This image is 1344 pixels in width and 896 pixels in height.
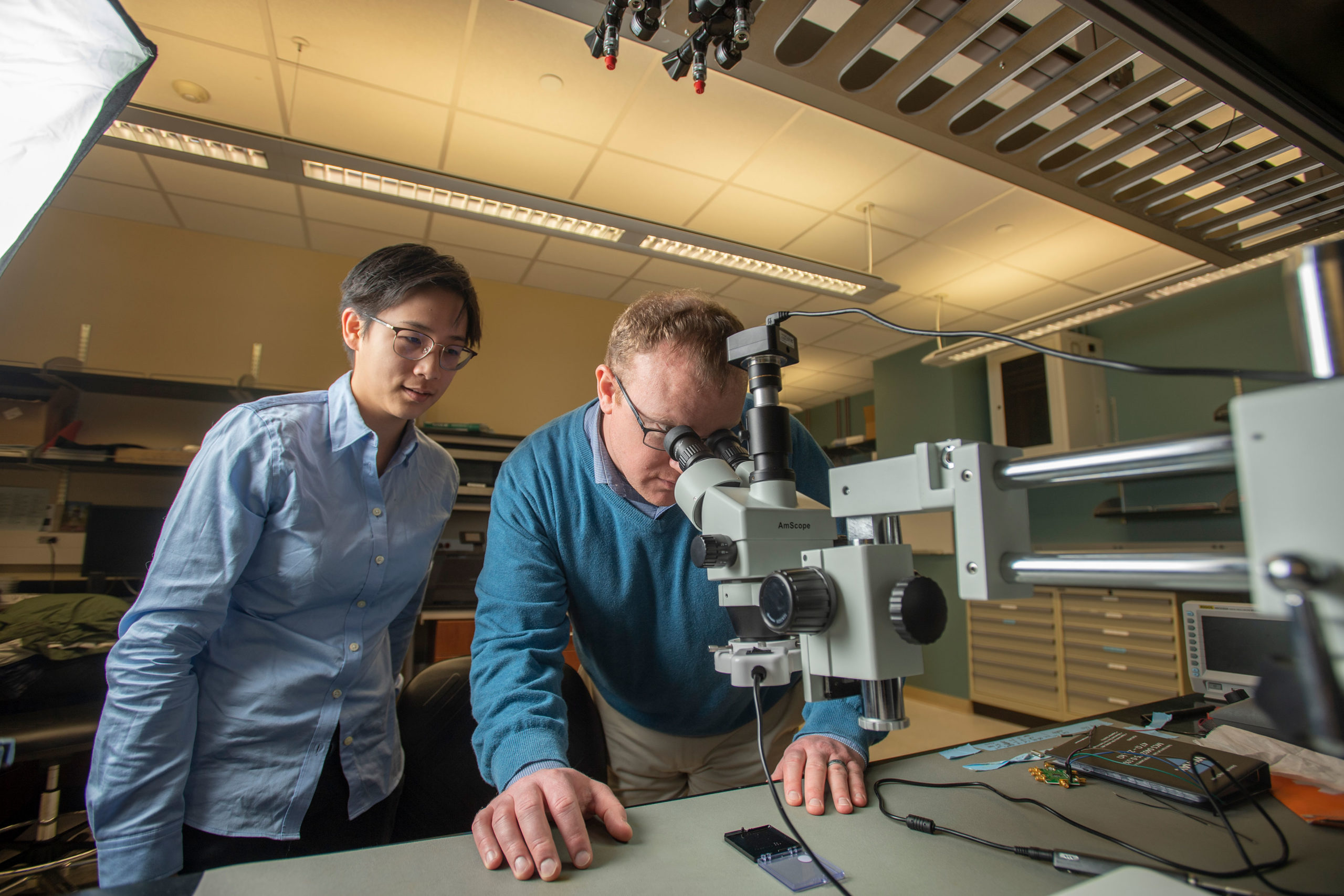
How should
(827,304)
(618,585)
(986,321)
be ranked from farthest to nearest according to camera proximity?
(986,321) → (827,304) → (618,585)

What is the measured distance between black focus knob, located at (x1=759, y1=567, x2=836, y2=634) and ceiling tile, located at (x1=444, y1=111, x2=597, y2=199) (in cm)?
285

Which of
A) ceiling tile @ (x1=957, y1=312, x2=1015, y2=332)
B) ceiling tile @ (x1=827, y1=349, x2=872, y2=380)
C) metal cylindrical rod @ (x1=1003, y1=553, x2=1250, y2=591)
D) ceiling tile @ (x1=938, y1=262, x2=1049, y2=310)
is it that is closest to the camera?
metal cylindrical rod @ (x1=1003, y1=553, x2=1250, y2=591)

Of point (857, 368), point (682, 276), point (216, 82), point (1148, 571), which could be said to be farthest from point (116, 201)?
point (857, 368)

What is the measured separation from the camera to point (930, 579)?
1.96ft

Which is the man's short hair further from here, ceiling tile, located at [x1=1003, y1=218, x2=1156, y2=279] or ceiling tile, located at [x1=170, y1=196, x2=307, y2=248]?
ceiling tile, located at [x1=170, y1=196, x2=307, y2=248]

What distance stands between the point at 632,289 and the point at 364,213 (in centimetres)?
178

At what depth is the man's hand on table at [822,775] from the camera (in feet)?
2.66

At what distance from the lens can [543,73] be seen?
2555mm

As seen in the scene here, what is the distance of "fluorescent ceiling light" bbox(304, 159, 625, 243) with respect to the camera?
8.43 feet

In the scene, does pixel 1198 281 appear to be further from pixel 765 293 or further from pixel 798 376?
pixel 798 376

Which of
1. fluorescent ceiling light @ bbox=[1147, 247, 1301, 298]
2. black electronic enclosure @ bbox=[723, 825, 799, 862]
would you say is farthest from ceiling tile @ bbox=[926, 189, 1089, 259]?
black electronic enclosure @ bbox=[723, 825, 799, 862]

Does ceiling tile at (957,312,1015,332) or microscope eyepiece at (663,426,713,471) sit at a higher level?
ceiling tile at (957,312,1015,332)

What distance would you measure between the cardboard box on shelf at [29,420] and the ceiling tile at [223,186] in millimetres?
1215

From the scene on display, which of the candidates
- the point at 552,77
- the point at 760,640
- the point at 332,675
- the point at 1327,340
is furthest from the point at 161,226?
the point at 1327,340
